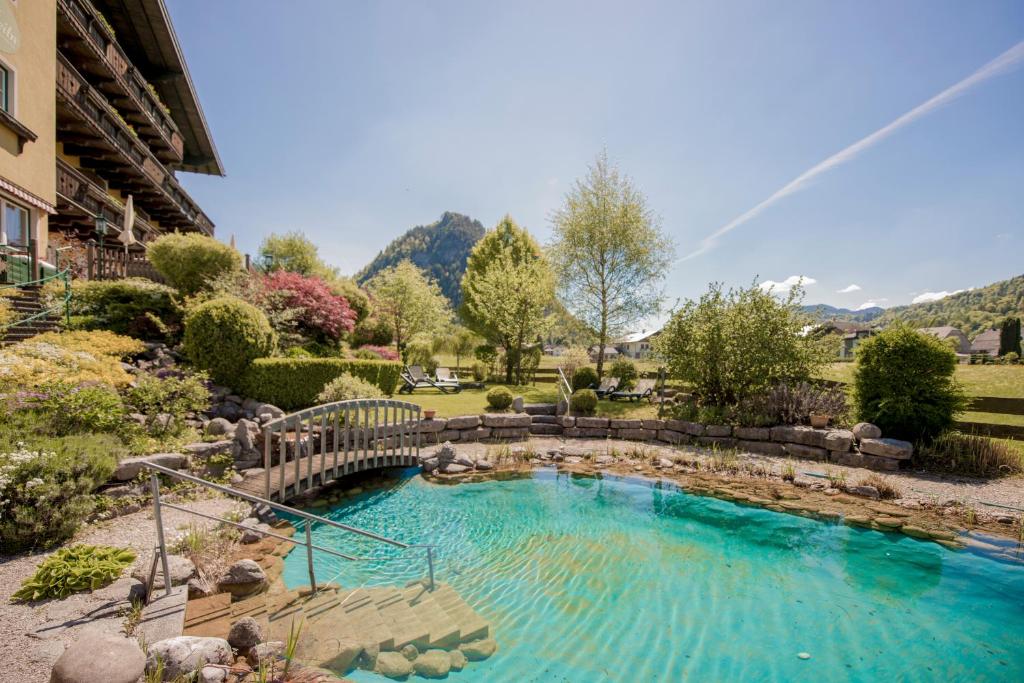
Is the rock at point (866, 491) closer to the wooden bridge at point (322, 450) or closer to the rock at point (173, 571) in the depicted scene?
the wooden bridge at point (322, 450)

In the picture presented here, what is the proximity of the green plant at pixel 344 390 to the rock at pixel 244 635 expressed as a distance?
668 centimetres

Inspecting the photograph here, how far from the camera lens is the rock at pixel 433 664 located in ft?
11.8

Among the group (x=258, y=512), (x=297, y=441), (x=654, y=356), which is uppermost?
(x=654, y=356)

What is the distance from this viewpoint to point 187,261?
45.0ft

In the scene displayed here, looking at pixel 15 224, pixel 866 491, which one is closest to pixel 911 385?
pixel 866 491

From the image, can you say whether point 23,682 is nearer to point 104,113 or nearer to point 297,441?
point 297,441

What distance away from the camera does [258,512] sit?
633 cm

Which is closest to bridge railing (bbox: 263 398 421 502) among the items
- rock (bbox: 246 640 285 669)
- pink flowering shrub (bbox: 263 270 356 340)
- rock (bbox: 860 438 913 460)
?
rock (bbox: 246 640 285 669)

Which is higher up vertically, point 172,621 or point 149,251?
point 149,251

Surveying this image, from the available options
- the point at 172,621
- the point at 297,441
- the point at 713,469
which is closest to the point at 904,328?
the point at 713,469

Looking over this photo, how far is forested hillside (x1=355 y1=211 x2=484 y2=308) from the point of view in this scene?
4685 inches

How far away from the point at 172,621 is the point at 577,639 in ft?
11.2

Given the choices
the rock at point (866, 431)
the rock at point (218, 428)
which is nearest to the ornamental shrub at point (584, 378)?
the rock at point (866, 431)

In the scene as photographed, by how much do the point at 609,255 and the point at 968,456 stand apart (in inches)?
490
